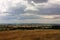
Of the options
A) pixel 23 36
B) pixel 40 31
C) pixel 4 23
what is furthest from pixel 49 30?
pixel 4 23

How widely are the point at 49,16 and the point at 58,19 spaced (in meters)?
0.07

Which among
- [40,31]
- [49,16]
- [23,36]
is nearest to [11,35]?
[23,36]

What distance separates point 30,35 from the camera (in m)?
1.52

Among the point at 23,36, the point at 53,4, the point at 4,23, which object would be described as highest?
the point at 53,4

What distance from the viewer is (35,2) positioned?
1562 millimetres

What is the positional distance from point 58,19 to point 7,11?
398 mm

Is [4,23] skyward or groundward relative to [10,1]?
groundward

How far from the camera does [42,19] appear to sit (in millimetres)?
1535

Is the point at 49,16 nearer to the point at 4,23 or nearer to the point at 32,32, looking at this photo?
the point at 32,32

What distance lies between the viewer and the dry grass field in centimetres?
151

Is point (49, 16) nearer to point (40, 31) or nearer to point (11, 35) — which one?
point (40, 31)

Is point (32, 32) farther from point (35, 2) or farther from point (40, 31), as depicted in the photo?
point (35, 2)

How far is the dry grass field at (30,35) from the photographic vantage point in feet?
4.96

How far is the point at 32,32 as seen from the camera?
1527 millimetres
